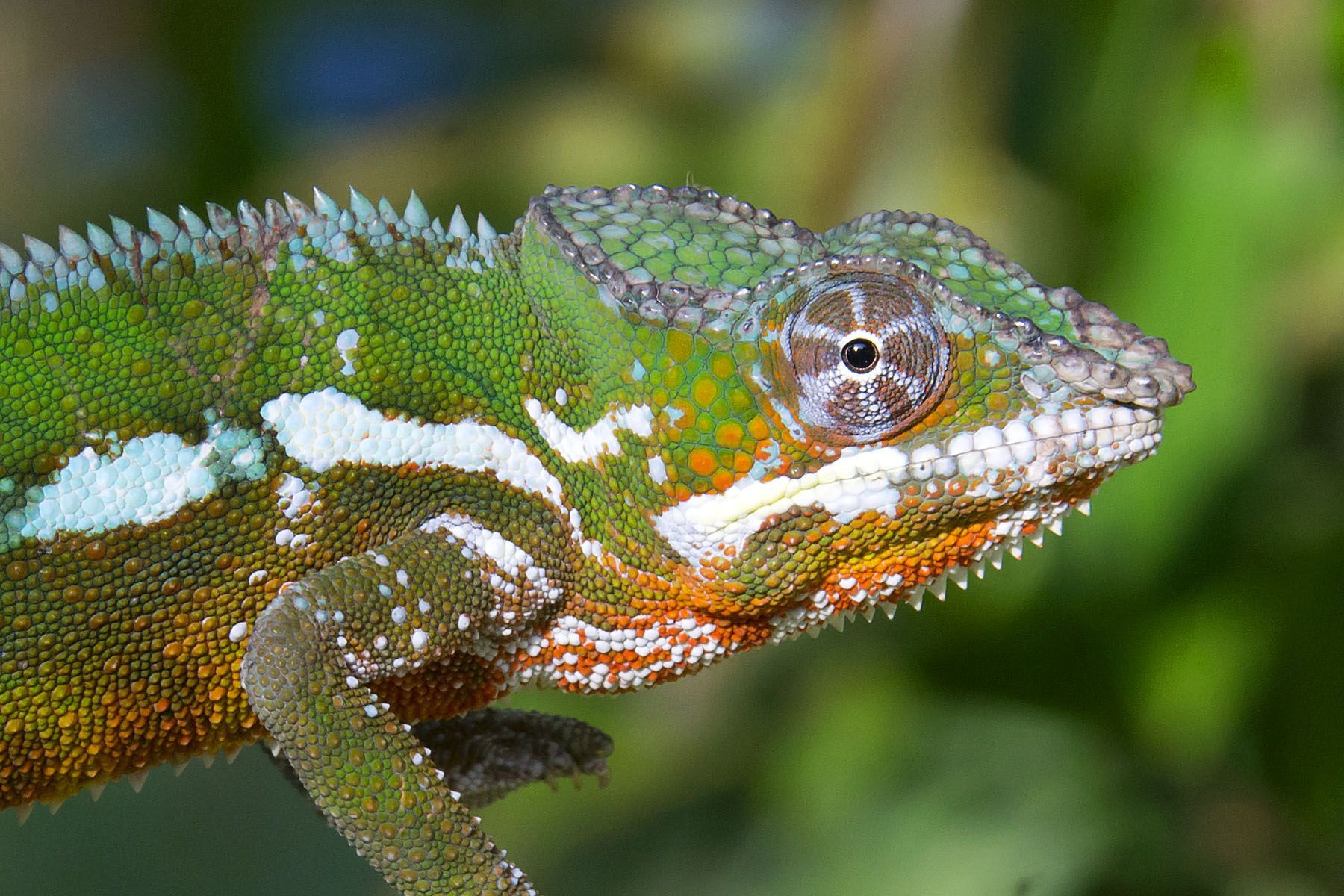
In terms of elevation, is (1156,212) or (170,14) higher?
(170,14)

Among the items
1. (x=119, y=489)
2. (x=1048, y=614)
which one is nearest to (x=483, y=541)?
(x=119, y=489)

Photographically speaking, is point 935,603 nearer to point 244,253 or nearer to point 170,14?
point 244,253

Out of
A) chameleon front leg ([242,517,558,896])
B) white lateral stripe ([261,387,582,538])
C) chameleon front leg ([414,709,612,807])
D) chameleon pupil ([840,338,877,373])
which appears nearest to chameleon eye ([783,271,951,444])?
chameleon pupil ([840,338,877,373])

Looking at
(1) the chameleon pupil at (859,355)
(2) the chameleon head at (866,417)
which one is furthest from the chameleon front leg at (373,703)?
(1) the chameleon pupil at (859,355)

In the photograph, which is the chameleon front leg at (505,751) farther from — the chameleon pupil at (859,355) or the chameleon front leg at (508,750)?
the chameleon pupil at (859,355)

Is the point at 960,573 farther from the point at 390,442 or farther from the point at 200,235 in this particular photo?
the point at 200,235

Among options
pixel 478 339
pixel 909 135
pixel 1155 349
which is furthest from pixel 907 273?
pixel 909 135
